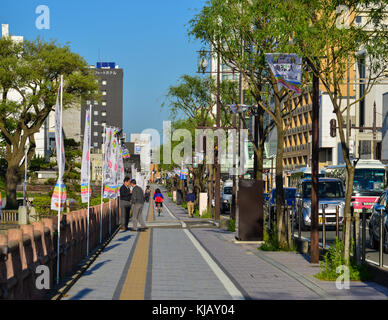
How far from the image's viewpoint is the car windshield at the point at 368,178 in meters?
40.5

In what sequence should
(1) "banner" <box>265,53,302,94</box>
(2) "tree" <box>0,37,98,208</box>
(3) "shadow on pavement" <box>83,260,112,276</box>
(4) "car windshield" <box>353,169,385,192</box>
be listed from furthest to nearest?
(2) "tree" <box>0,37,98,208</box>
(4) "car windshield" <box>353,169,385,192</box>
(1) "banner" <box>265,53,302,94</box>
(3) "shadow on pavement" <box>83,260,112,276</box>

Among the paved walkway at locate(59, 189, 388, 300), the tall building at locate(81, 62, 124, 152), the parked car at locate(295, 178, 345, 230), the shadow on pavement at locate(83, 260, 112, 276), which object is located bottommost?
the shadow on pavement at locate(83, 260, 112, 276)

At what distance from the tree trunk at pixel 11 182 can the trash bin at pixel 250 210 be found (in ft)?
134

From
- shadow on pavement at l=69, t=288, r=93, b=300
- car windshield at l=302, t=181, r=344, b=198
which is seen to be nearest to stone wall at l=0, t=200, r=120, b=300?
shadow on pavement at l=69, t=288, r=93, b=300

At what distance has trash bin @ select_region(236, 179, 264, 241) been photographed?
23891mm

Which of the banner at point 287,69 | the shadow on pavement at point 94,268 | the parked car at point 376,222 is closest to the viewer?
the shadow on pavement at point 94,268

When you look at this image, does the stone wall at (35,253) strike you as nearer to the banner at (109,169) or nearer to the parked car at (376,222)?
the parked car at (376,222)

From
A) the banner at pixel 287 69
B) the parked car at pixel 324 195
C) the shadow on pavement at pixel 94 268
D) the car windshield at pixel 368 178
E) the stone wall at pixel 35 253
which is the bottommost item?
the shadow on pavement at pixel 94 268

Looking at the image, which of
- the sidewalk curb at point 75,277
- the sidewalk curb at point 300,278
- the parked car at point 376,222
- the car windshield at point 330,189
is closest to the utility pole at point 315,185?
the sidewalk curb at point 300,278

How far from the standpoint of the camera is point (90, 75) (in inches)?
2495

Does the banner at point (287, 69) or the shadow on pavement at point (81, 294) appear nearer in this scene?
the shadow on pavement at point (81, 294)

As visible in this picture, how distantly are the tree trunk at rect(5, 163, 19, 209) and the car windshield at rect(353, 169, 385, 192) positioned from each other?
31.3 metres

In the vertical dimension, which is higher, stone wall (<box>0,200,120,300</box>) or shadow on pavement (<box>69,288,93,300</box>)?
stone wall (<box>0,200,120,300</box>)

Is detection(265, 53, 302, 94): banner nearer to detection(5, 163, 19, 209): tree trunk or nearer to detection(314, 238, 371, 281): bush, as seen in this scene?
detection(314, 238, 371, 281): bush
